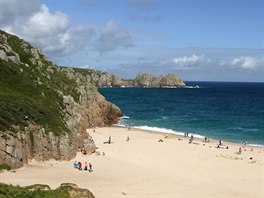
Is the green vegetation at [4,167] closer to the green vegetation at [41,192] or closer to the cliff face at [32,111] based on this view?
the cliff face at [32,111]

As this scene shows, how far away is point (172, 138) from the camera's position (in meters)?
65.4

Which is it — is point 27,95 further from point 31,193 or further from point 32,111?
point 31,193

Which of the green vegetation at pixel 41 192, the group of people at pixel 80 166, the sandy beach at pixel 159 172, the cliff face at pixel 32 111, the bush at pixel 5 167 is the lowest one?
the sandy beach at pixel 159 172

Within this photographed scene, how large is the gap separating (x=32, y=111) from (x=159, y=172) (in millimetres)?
15160

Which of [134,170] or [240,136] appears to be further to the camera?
[240,136]

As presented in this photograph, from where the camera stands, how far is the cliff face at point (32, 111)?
34.2 meters

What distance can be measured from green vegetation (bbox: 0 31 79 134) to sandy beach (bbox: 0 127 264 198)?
4591mm

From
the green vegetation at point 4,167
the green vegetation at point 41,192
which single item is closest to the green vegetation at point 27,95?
the green vegetation at point 4,167

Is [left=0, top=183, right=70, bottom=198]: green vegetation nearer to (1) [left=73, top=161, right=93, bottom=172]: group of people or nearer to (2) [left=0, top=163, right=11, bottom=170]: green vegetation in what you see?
(2) [left=0, top=163, right=11, bottom=170]: green vegetation

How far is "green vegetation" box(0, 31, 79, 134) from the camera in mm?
36100

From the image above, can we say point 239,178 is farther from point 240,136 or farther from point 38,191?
point 240,136

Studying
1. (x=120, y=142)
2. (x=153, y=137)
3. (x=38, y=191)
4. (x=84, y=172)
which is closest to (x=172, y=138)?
(x=153, y=137)

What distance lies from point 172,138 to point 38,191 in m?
47.2

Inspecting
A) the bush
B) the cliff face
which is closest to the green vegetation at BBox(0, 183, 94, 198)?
the bush
